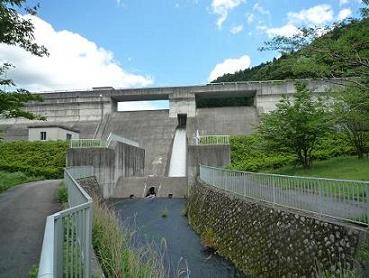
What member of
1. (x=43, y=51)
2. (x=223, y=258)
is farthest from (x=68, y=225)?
(x=43, y=51)

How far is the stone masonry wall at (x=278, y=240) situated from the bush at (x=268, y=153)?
9612 mm

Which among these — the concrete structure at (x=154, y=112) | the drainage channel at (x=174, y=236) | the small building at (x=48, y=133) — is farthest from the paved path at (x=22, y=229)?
the concrete structure at (x=154, y=112)

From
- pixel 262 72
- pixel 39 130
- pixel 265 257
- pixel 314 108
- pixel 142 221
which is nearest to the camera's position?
pixel 265 257

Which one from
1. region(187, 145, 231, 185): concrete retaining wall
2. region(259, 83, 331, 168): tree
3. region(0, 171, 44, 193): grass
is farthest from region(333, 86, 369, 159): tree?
region(0, 171, 44, 193): grass

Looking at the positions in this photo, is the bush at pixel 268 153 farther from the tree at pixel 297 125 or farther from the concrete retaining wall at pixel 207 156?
the tree at pixel 297 125

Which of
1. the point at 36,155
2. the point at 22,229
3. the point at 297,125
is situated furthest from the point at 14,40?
the point at 36,155

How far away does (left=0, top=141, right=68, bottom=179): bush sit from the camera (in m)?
31.7

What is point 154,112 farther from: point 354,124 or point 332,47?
point 332,47

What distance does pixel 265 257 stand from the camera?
31.1 ft

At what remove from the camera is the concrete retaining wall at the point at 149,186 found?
86.7 ft

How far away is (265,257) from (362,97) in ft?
16.3

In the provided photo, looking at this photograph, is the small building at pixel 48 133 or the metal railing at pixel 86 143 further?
the small building at pixel 48 133

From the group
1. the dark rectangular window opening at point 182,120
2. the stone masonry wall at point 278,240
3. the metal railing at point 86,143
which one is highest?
the dark rectangular window opening at point 182,120

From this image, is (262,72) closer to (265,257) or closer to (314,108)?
(265,257)
